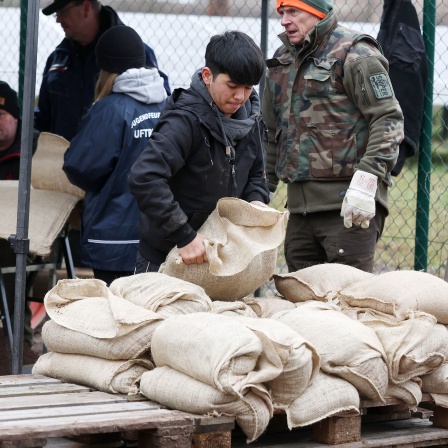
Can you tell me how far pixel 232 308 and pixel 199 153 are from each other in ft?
2.49

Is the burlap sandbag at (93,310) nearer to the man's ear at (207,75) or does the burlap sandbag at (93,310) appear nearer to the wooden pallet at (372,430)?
the wooden pallet at (372,430)

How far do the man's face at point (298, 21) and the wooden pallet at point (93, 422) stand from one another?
8.23 ft

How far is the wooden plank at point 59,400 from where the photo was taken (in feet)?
12.0

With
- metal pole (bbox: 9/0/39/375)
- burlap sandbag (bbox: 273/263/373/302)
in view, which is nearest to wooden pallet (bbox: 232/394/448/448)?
burlap sandbag (bbox: 273/263/373/302)

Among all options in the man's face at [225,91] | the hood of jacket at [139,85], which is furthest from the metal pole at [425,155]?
the man's face at [225,91]

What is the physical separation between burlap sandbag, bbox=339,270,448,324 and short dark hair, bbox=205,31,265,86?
1073mm

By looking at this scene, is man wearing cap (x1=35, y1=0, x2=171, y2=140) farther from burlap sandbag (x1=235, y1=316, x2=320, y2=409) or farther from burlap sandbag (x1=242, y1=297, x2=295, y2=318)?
burlap sandbag (x1=235, y1=316, x2=320, y2=409)

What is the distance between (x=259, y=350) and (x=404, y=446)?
90cm

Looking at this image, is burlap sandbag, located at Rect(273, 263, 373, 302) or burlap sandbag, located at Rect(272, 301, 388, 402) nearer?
burlap sandbag, located at Rect(272, 301, 388, 402)

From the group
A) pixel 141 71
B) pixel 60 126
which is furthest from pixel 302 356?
pixel 60 126

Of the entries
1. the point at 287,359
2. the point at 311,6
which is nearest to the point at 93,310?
the point at 287,359

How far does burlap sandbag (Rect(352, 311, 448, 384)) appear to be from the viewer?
4055 mm

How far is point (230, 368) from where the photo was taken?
3.52 m

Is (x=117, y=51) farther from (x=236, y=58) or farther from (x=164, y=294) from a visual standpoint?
(x=164, y=294)
